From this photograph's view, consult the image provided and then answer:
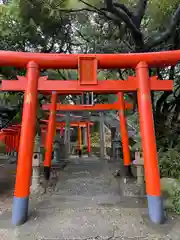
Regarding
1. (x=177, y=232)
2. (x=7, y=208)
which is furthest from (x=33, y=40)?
(x=177, y=232)

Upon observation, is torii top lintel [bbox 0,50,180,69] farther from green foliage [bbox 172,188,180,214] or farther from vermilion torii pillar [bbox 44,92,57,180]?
vermilion torii pillar [bbox 44,92,57,180]

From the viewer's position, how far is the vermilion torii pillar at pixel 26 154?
425cm

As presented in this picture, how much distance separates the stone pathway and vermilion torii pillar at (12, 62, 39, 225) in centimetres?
25

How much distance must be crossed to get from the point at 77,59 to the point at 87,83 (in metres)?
0.51

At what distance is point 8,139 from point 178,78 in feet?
25.5

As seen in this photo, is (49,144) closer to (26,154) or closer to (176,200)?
(26,154)

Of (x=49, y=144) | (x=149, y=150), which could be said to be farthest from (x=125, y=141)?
(x=149, y=150)

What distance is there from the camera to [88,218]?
14.4ft

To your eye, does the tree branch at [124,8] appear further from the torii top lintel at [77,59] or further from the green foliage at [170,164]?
the green foliage at [170,164]

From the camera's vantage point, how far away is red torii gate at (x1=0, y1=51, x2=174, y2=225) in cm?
452

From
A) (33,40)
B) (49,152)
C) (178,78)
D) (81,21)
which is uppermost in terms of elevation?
(81,21)

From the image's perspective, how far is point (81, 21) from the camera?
9695 mm

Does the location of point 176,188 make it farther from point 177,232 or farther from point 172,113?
point 172,113

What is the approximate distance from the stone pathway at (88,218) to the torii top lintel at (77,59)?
2786 mm
